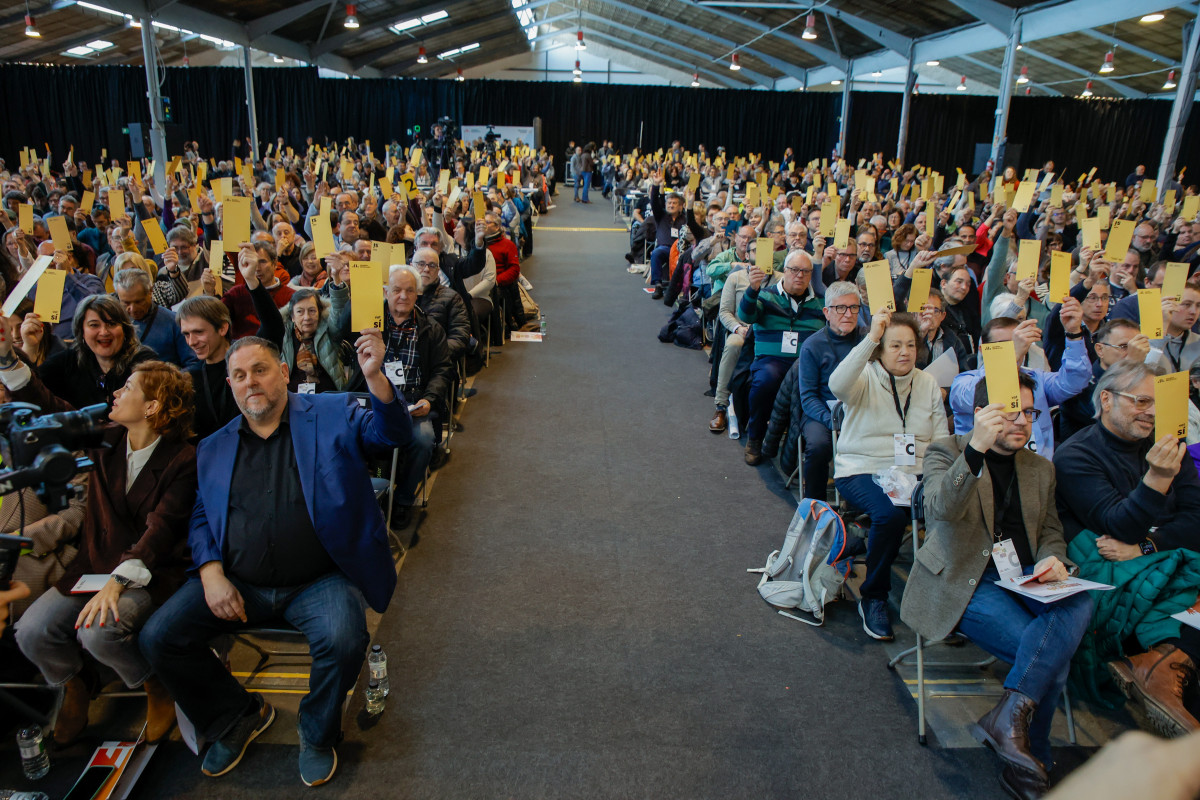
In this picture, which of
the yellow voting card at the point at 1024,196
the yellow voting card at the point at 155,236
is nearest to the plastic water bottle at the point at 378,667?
the yellow voting card at the point at 155,236

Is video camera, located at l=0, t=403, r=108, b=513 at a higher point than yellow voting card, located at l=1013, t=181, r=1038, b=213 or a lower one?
lower

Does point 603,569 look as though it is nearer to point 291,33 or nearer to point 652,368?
point 652,368

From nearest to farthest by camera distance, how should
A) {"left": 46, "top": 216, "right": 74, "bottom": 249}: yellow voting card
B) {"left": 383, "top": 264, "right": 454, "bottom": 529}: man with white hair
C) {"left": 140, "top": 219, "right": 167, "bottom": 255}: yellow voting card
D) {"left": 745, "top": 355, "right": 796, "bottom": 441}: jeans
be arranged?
1. {"left": 383, "top": 264, "right": 454, "bottom": 529}: man with white hair
2. {"left": 745, "top": 355, "right": 796, "bottom": 441}: jeans
3. {"left": 46, "top": 216, "right": 74, "bottom": 249}: yellow voting card
4. {"left": 140, "top": 219, "right": 167, "bottom": 255}: yellow voting card

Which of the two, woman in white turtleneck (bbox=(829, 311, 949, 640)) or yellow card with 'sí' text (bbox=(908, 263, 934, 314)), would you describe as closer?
woman in white turtleneck (bbox=(829, 311, 949, 640))

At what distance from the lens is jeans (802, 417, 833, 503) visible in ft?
11.1

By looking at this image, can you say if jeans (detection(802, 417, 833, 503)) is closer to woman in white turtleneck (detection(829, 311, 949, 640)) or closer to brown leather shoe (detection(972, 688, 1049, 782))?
woman in white turtleneck (detection(829, 311, 949, 640))

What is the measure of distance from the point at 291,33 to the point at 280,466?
62.7 ft

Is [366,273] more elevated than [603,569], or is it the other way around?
[366,273]

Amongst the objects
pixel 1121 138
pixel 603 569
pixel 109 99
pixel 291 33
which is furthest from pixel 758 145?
pixel 603 569

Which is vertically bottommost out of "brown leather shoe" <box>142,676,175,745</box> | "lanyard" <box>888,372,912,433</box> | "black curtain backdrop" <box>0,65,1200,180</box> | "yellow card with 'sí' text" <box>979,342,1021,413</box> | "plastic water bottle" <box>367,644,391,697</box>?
"brown leather shoe" <box>142,676,175,745</box>

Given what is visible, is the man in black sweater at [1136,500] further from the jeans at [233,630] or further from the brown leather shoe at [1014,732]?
the jeans at [233,630]

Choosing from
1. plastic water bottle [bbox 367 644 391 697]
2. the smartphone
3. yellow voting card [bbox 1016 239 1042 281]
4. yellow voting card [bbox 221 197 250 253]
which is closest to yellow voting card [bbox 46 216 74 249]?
→ yellow voting card [bbox 221 197 250 253]

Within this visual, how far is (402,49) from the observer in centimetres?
2419

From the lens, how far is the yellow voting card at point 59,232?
4324 mm
